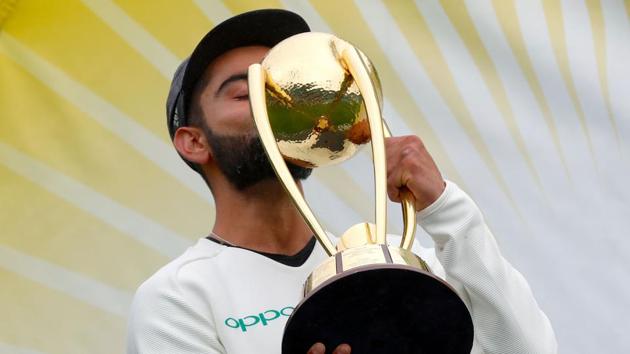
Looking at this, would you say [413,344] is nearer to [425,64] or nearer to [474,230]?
[474,230]

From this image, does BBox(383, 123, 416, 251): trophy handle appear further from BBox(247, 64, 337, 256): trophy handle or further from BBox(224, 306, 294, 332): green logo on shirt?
BBox(224, 306, 294, 332): green logo on shirt

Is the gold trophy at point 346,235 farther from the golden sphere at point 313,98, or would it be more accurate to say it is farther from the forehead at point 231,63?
the forehead at point 231,63

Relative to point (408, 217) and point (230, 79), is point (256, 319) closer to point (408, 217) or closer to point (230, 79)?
point (408, 217)

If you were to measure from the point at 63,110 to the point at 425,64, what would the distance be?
0.79 meters

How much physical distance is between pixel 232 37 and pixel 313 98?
0.45m

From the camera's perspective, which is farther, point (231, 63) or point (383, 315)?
point (231, 63)

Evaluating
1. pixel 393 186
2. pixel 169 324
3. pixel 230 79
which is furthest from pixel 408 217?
pixel 230 79

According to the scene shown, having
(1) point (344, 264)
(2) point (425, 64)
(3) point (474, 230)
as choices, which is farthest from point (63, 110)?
(1) point (344, 264)

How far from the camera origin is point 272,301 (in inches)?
59.8

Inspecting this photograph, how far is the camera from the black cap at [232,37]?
5.62 feet

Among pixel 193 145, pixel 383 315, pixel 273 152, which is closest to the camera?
pixel 383 315

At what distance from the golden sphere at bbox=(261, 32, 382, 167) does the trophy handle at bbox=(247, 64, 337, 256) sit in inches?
0.8

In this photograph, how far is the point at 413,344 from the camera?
1.14m

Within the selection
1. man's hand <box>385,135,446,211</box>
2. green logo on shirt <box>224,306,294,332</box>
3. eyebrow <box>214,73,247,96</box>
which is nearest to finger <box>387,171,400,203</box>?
man's hand <box>385,135,446,211</box>
